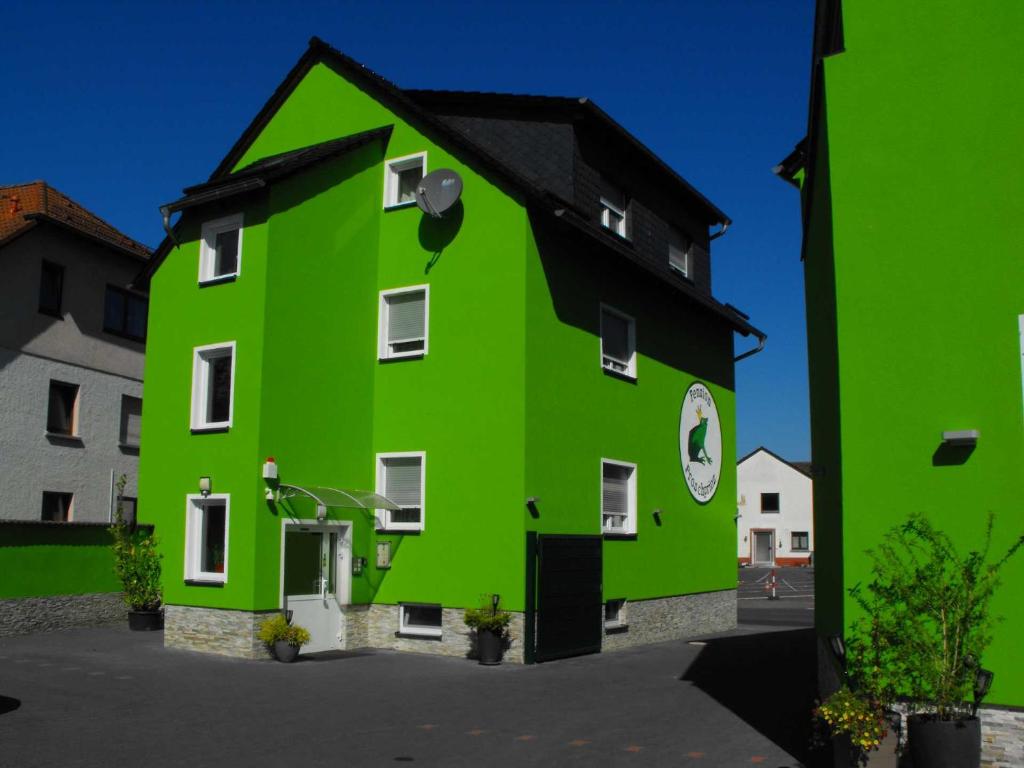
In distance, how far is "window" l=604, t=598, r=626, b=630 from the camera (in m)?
18.6

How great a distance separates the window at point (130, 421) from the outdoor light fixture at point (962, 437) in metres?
21.1

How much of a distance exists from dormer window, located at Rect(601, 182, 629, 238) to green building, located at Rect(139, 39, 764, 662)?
23cm

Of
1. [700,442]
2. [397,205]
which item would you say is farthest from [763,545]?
[397,205]

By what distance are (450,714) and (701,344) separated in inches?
546

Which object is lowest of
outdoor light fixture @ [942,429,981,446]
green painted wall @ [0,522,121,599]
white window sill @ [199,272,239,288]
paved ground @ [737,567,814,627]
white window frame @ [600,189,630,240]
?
paved ground @ [737,567,814,627]

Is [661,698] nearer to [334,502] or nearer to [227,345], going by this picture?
[334,502]

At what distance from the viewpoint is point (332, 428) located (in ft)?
56.3

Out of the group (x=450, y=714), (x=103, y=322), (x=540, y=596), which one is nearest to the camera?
(x=450, y=714)

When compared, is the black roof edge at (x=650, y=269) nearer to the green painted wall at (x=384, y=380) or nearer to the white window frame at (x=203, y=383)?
the green painted wall at (x=384, y=380)

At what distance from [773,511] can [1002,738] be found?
60.9 m

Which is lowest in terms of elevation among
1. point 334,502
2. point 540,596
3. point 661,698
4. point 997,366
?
point 661,698

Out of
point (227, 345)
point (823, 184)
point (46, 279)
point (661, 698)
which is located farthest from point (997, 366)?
point (46, 279)

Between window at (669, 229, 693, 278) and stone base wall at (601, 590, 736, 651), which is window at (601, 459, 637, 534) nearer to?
stone base wall at (601, 590, 736, 651)

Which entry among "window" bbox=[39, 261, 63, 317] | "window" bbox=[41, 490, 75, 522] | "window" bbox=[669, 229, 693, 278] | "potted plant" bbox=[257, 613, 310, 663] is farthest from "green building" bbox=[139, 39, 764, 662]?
"window" bbox=[41, 490, 75, 522]
